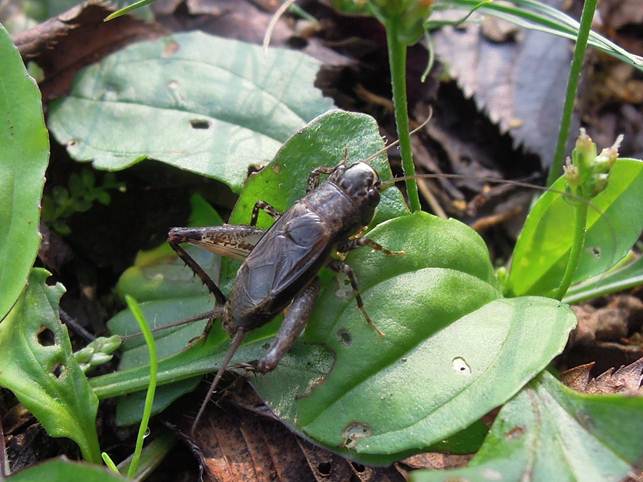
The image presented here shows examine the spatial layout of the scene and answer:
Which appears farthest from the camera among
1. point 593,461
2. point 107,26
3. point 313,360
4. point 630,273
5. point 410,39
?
point 107,26

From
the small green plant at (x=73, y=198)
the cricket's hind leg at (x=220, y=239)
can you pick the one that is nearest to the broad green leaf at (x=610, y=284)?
the cricket's hind leg at (x=220, y=239)

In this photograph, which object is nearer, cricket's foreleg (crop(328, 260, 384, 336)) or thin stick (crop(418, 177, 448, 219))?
cricket's foreleg (crop(328, 260, 384, 336))

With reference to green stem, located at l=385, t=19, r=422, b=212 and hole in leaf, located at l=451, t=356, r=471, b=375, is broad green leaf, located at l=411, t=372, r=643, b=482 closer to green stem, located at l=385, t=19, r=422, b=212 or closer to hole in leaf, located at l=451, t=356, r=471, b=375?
hole in leaf, located at l=451, t=356, r=471, b=375

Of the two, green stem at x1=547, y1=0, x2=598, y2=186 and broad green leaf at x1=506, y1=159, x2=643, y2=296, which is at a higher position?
green stem at x1=547, y1=0, x2=598, y2=186

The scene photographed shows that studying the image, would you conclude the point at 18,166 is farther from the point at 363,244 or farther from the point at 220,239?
the point at 363,244

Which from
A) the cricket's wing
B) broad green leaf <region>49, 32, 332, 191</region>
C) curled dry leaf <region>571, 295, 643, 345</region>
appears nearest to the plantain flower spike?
the cricket's wing

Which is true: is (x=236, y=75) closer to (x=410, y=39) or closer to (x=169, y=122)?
(x=169, y=122)

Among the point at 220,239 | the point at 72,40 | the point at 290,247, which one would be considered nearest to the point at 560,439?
the point at 290,247

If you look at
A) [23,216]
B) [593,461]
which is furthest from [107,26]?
[593,461]
